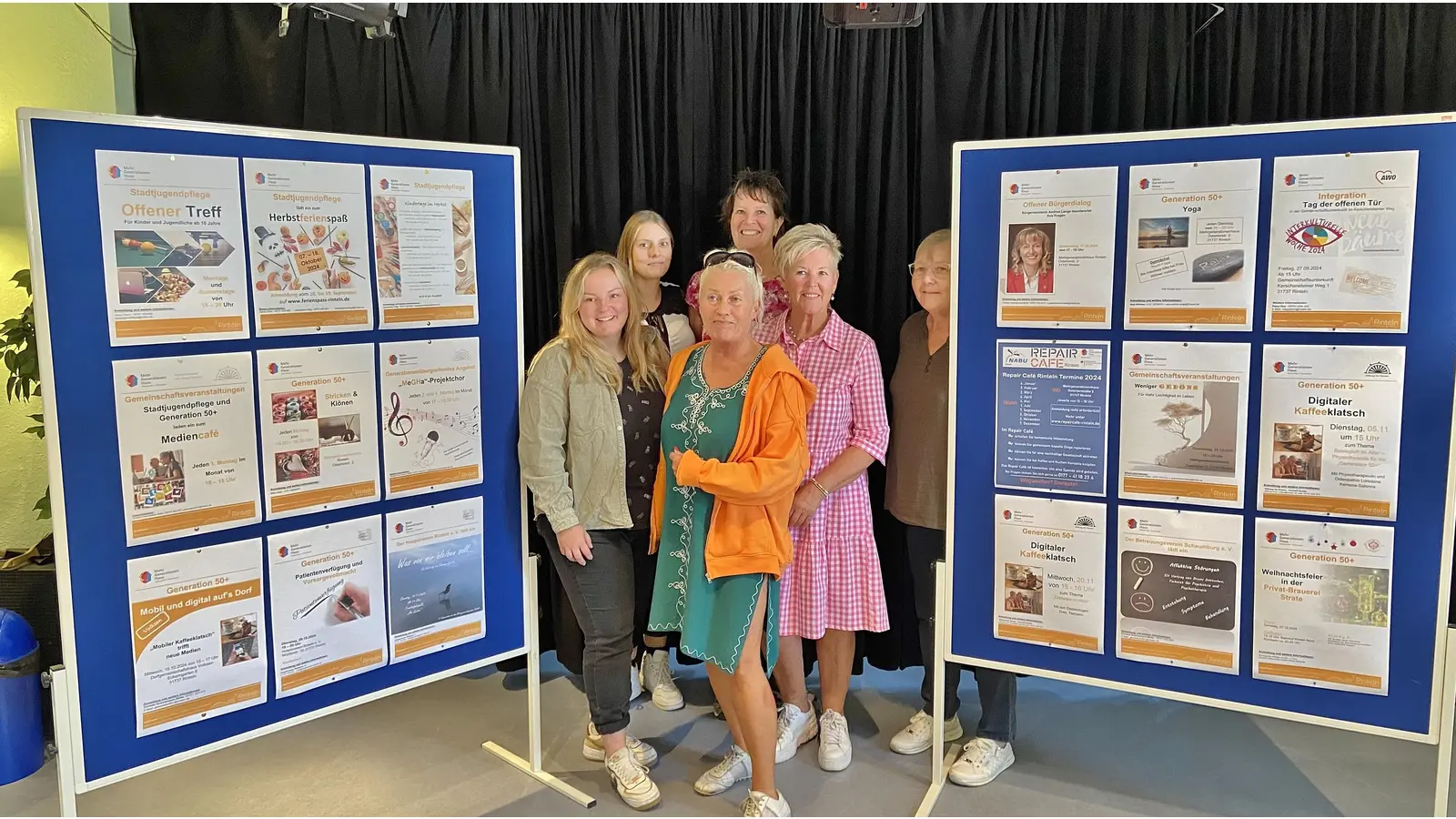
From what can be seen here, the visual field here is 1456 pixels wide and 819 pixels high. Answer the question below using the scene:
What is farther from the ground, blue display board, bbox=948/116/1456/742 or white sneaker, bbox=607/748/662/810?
blue display board, bbox=948/116/1456/742

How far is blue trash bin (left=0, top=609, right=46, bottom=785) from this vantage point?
2.73 m

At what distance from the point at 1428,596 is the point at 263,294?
280 centimetres

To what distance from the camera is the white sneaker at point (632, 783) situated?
8.55ft

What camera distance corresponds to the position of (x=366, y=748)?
296cm

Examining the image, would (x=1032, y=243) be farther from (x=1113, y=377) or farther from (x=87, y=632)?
(x=87, y=632)

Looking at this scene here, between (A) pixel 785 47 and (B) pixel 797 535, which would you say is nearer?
(B) pixel 797 535

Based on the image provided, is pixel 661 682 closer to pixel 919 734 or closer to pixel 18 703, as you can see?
pixel 919 734

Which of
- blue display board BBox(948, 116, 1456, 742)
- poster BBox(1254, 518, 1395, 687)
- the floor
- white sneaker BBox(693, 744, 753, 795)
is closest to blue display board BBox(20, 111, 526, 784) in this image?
the floor

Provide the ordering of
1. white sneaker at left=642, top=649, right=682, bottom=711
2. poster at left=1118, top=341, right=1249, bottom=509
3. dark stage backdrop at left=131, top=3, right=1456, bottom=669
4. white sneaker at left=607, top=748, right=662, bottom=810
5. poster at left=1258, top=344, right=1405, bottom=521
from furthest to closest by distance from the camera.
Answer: white sneaker at left=642, top=649, right=682, bottom=711
dark stage backdrop at left=131, top=3, right=1456, bottom=669
white sneaker at left=607, top=748, right=662, bottom=810
poster at left=1118, top=341, right=1249, bottom=509
poster at left=1258, top=344, right=1405, bottom=521

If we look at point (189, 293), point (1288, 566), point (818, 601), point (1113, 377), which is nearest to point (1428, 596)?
point (1288, 566)

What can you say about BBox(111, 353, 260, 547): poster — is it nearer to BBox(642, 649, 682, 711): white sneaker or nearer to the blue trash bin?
the blue trash bin

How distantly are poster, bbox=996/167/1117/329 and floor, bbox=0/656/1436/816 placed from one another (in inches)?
55.2

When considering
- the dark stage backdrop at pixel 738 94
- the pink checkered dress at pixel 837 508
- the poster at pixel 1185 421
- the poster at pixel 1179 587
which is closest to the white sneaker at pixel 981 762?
the pink checkered dress at pixel 837 508

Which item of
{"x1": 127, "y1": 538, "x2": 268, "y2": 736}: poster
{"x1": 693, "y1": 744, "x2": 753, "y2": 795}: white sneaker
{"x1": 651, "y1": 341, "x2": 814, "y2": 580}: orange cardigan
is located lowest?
{"x1": 693, "y1": 744, "x2": 753, "y2": 795}: white sneaker
